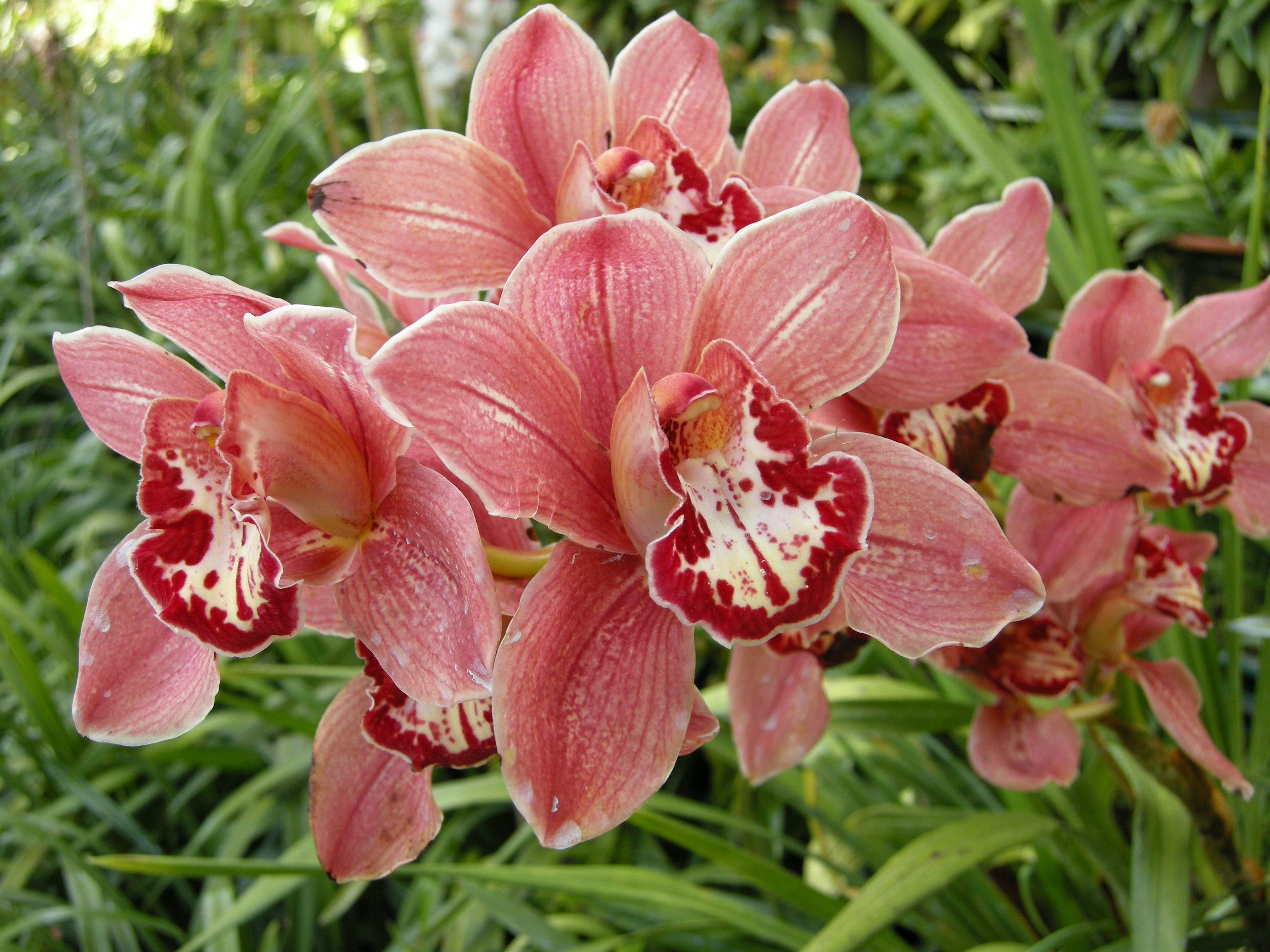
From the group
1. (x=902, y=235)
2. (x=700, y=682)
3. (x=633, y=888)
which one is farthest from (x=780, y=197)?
(x=700, y=682)

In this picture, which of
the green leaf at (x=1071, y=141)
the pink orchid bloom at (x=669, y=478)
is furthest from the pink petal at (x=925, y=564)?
the green leaf at (x=1071, y=141)

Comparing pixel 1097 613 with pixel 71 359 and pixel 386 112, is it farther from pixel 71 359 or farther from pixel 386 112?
pixel 386 112

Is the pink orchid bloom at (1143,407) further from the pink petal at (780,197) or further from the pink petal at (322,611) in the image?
the pink petal at (322,611)

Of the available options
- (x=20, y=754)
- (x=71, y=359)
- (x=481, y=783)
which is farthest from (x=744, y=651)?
(x=20, y=754)

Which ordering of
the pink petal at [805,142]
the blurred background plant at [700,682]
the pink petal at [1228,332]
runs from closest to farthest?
the pink petal at [805,142], the pink petal at [1228,332], the blurred background plant at [700,682]

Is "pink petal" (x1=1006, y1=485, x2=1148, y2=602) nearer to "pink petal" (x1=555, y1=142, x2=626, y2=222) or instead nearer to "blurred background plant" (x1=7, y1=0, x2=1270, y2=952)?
"blurred background plant" (x1=7, y1=0, x2=1270, y2=952)

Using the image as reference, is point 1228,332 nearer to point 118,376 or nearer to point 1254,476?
point 1254,476
